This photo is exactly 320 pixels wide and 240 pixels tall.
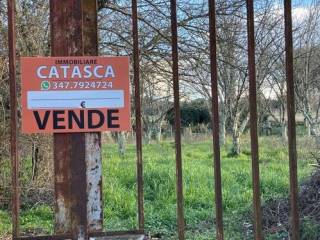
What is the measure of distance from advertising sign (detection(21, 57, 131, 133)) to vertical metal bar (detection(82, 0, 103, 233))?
0.11 m

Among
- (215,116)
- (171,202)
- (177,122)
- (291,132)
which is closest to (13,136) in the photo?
(177,122)

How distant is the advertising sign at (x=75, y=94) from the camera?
2703 millimetres

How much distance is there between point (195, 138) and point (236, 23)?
1929cm

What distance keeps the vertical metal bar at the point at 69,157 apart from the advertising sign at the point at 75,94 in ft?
0.22

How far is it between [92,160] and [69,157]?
→ 4.9 inches

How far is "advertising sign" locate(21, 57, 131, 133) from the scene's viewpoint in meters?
2.70

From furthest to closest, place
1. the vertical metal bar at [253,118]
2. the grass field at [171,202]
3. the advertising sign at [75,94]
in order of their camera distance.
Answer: the grass field at [171,202], the vertical metal bar at [253,118], the advertising sign at [75,94]

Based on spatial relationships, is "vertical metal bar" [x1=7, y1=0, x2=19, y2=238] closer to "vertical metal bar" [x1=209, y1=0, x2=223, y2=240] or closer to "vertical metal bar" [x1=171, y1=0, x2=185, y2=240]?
"vertical metal bar" [x1=171, y1=0, x2=185, y2=240]

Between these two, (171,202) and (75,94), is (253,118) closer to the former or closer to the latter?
(75,94)

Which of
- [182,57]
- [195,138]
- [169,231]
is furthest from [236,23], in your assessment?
[195,138]

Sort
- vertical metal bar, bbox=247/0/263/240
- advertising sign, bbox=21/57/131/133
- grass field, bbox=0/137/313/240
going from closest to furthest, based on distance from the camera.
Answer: advertising sign, bbox=21/57/131/133, vertical metal bar, bbox=247/0/263/240, grass field, bbox=0/137/313/240

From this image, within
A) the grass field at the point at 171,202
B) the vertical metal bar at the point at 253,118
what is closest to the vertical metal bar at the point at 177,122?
the vertical metal bar at the point at 253,118

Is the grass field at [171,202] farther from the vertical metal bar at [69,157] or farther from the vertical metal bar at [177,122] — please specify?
the vertical metal bar at [69,157]

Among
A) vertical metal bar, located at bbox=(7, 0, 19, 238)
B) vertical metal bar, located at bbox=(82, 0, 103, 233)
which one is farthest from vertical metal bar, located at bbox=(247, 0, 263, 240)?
vertical metal bar, located at bbox=(7, 0, 19, 238)
